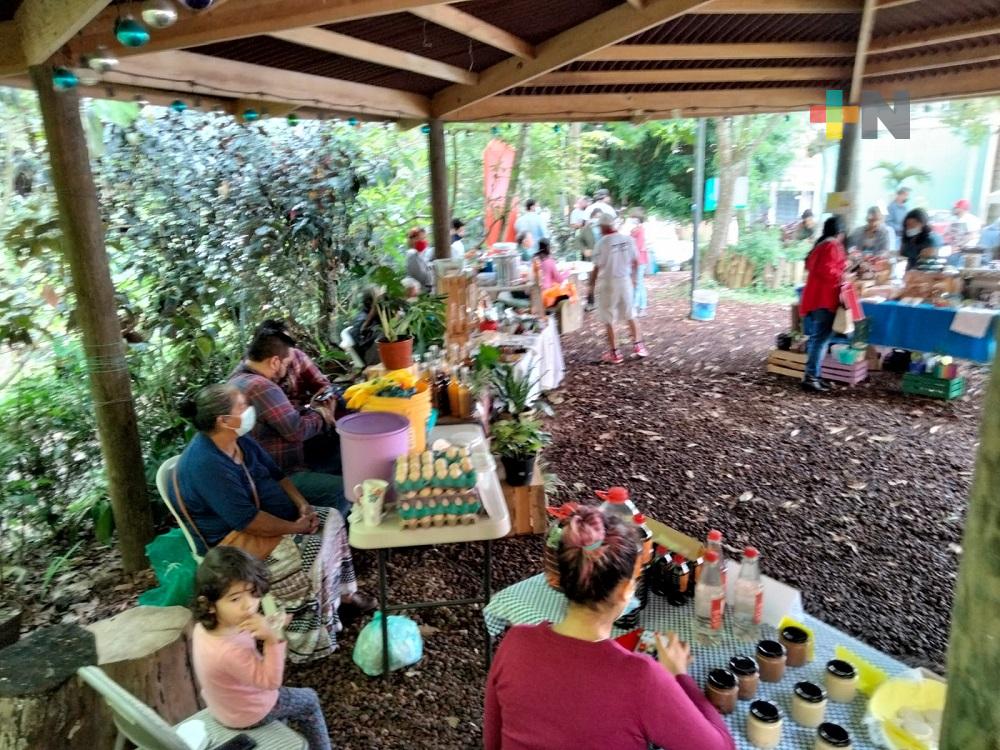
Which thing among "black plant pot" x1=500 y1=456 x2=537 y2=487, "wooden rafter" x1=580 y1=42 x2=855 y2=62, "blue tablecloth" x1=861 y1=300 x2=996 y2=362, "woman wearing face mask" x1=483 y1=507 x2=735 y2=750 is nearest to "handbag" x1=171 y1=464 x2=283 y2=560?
"black plant pot" x1=500 y1=456 x2=537 y2=487

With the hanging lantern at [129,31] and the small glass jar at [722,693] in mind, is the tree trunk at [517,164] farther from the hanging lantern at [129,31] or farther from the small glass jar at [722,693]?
the small glass jar at [722,693]

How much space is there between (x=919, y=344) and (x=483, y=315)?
419 cm

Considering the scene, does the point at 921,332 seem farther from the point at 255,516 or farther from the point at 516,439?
the point at 255,516

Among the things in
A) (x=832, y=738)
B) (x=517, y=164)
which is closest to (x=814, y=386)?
(x=832, y=738)

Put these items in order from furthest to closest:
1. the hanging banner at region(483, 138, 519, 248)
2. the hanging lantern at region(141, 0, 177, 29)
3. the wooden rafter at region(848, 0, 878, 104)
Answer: the hanging banner at region(483, 138, 519, 248) → the wooden rafter at region(848, 0, 878, 104) → the hanging lantern at region(141, 0, 177, 29)

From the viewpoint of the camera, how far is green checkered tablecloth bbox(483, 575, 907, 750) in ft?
5.78

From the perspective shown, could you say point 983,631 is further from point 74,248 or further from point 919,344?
point 919,344

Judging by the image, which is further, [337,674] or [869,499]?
[869,499]

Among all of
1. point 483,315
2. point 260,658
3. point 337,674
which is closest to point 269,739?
point 260,658

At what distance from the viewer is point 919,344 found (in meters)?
6.61

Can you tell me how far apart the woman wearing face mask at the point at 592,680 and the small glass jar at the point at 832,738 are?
0.72ft

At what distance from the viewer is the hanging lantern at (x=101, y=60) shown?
9.96 feet

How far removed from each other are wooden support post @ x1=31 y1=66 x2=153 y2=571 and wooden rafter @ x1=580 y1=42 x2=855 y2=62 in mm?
3768

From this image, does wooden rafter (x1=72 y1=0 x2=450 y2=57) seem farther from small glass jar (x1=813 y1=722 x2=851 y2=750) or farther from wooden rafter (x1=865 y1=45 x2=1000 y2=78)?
wooden rafter (x1=865 y1=45 x2=1000 y2=78)
